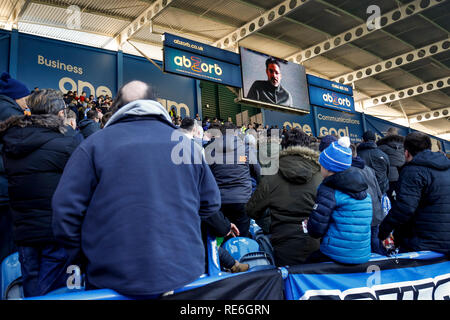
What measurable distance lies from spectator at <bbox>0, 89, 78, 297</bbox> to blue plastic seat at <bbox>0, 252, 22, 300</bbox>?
41 cm

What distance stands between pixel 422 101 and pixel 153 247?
25773 millimetres

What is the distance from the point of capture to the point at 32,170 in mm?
2215

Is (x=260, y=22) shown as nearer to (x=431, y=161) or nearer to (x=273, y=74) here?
(x=273, y=74)

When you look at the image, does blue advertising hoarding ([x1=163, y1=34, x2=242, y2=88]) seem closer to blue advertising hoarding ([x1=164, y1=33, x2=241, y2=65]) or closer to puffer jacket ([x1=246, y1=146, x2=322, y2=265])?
blue advertising hoarding ([x1=164, y1=33, x2=241, y2=65])

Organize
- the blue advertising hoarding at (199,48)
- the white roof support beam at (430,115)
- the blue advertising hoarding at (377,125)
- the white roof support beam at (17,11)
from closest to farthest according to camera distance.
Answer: the blue advertising hoarding at (199,48)
the white roof support beam at (17,11)
the blue advertising hoarding at (377,125)
the white roof support beam at (430,115)

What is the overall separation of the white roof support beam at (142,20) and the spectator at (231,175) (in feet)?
30.8

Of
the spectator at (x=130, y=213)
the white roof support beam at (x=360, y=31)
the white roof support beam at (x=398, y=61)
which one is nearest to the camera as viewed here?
the spectator at (x=130, y=213)

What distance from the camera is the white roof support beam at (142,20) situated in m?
12.0

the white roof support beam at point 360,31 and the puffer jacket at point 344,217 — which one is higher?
the white roof support beam at point 360,31

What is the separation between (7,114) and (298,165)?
2.47 metres

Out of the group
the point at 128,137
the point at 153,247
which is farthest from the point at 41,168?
the point at 153,247

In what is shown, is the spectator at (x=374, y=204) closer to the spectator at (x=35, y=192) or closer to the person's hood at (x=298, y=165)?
the person's hood at (x=298, y=165)

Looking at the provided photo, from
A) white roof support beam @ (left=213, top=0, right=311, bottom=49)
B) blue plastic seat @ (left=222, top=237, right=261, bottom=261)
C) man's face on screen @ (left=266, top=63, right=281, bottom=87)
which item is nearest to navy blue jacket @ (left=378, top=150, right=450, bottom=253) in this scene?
blue plastic seat @ (left=222, top=237, right=261, bottom=261)

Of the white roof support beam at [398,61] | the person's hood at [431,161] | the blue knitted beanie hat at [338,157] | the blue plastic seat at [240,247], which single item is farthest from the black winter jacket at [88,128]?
the white roof support beam at [398,61]
